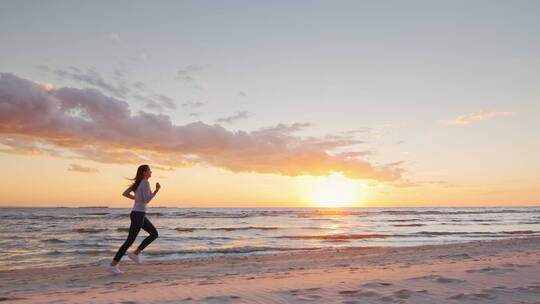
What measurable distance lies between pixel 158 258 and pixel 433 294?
1047 cm

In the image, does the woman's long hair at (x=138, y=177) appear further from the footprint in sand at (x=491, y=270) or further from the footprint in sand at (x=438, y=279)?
the footprint in sand at (x=491, y=270)

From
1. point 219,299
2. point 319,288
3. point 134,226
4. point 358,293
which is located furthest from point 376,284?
point 134,226

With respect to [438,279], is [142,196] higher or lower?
higher

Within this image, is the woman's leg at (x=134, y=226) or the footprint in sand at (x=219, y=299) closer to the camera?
the footprint in sand at (x=219, y=299)

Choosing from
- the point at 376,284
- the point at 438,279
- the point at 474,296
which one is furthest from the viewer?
the point at 438,279

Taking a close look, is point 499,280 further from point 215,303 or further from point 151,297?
point 151,297

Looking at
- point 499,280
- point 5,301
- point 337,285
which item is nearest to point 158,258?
point 5,301

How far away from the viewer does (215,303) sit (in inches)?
195

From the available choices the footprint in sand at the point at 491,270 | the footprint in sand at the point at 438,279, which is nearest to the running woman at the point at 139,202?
the footprint in sand at the point at 438,279

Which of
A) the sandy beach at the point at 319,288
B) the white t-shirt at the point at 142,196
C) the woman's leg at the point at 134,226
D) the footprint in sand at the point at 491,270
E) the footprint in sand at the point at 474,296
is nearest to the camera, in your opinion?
the footprint in sand at the point at 474,296

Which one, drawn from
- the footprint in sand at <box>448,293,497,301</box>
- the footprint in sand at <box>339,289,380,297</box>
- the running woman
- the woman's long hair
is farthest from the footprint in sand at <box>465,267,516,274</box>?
the woman's long hair

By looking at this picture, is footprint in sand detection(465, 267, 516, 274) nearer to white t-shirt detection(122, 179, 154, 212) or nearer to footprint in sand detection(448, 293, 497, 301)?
footprint in sand detection(448, 293, 497, 301)

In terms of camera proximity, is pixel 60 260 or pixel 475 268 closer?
pixel 475 268

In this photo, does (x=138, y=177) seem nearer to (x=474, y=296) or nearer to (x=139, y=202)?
(x=139, y=202)
